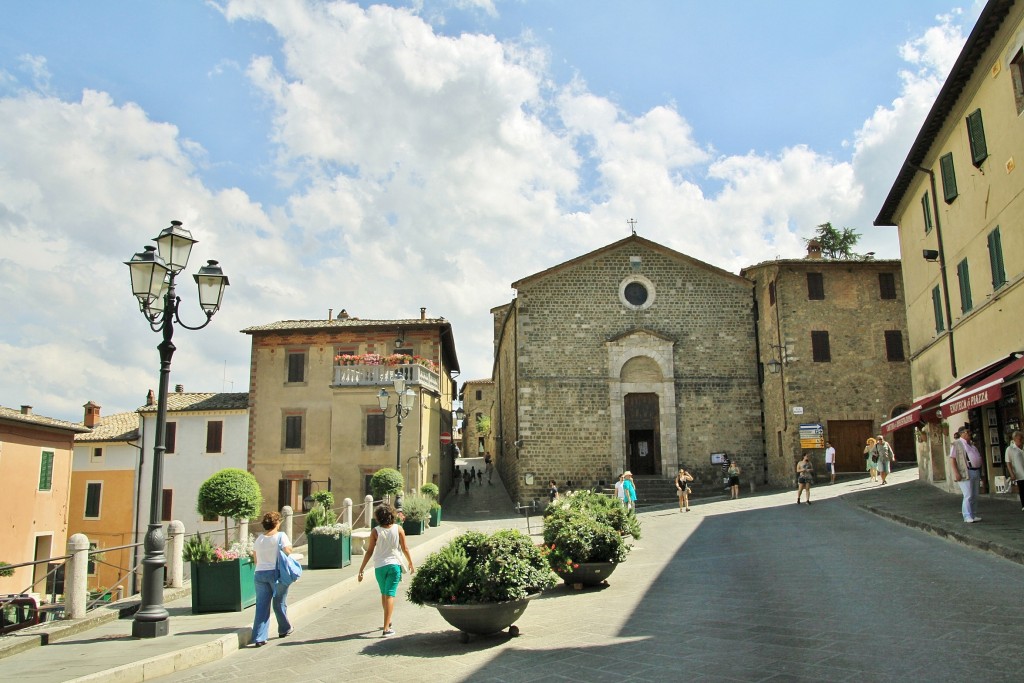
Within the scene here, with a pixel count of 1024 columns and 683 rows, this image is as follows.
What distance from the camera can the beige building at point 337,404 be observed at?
29922mm

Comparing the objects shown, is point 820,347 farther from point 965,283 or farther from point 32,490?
point 32,490

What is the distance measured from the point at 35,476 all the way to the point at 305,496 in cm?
965

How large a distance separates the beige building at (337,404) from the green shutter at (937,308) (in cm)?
1775

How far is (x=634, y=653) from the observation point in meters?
7.03

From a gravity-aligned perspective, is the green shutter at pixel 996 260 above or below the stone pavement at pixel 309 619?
above

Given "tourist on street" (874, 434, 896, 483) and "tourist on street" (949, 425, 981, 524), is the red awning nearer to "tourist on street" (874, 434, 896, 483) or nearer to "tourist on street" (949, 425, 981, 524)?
"tourist on street" (949, 425, 981, 524)

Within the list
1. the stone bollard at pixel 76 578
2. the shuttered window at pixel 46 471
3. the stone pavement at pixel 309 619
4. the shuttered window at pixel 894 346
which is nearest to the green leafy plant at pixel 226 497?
the stone pavement at pixel 309 619

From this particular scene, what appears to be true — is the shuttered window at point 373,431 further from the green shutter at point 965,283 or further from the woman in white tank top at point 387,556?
the woman in white tank top at point 387,556

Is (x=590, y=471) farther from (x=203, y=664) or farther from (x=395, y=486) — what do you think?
(x=203, y=664)

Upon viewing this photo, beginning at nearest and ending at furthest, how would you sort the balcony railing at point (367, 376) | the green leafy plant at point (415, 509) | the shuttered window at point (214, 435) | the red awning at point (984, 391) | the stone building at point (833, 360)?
the red awning at point (984, 391) → the green leafy plant at point (415, 509) → the stone building at point (833, 360) → the balcony railing at point (367, 376) → the shuttered window at point (214, 435)

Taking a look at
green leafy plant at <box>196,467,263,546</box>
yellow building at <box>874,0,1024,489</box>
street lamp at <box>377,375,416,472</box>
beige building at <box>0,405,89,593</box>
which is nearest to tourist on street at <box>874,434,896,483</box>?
yellow building at <box>874,0,1024,489</box>

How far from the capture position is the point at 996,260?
49.7 ft

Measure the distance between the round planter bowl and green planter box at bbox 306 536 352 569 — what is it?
6.98 meters

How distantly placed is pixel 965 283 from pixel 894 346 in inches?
496
